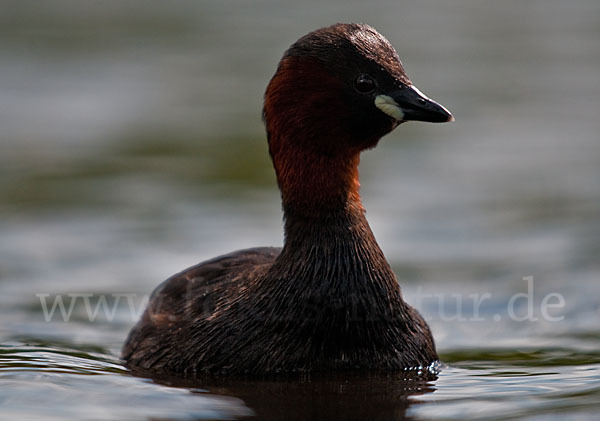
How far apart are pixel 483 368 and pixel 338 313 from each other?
172cm

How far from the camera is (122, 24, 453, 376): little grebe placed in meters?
8.30

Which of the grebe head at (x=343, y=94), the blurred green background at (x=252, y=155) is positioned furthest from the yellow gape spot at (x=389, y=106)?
the blurred green background at (x=252, y=155)

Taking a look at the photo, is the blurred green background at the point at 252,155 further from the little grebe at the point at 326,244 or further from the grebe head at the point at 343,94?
the grebe head at the point at 343,94

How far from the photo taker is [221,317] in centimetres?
863

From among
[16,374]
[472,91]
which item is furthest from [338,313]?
[472,91]

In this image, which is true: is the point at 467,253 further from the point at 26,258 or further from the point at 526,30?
the point at 526,30

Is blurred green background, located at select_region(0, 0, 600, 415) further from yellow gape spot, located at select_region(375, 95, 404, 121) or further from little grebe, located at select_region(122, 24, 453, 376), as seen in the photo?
yellow gape spot, located at select_region(375, 95, 404, 121)

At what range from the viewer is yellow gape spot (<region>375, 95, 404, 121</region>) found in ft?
27.3

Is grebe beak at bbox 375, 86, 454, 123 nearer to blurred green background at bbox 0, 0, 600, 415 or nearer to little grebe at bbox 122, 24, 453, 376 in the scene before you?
little grebe at bbox 122, 24, 453, 376

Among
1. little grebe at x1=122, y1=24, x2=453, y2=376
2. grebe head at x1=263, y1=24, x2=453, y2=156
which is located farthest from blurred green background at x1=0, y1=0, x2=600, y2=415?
grebe head at x1=263, y1=24, x2=453, y2=156

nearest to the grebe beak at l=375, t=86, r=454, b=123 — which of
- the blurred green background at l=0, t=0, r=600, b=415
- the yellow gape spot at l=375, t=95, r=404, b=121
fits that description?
the yellow gape spot at l=375, t=95, r=404, b=121

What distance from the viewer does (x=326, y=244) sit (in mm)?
8500

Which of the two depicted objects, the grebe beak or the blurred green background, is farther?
the blurred green background

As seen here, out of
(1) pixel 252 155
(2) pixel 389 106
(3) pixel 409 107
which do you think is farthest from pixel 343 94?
(1) pixel 252 155
